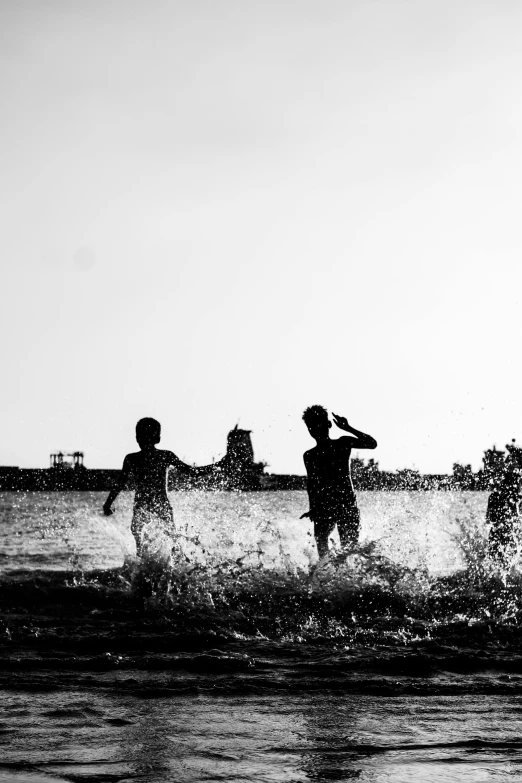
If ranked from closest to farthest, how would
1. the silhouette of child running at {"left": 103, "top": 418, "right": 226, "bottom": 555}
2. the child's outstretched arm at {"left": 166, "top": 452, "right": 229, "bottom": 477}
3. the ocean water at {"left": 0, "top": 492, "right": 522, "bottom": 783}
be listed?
the ocean water at {"left": 0, "top": 492, "right": 522, "bottom": 783}, the child's outstretched arm at {"left": 166, "top": 452, "right": 229, "bottom": 477}, the silhouette of child running at {"left": 103, "top": 418, "right": 226, "bottom": 555}

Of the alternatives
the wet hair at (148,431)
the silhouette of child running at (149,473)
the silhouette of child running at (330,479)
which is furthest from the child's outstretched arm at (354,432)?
the wet hair at (148,431)

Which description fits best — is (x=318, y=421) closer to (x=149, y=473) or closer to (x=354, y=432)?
(x=354, y=432)

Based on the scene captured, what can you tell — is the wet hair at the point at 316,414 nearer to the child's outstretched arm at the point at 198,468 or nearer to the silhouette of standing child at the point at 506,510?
the child's outstretched arm at the point at 198,468

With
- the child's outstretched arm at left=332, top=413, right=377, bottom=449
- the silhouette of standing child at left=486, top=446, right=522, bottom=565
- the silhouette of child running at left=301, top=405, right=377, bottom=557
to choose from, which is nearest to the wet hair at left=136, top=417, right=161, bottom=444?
the silhouette of child running at left=301, top=405, right=377, bottom=557

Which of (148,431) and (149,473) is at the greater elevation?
(148,431)

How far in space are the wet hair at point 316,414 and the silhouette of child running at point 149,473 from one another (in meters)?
1.52

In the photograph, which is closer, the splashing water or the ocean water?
the ocean water

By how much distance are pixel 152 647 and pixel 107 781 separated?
2.98 meters

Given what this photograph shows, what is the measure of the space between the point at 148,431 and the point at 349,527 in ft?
8.42

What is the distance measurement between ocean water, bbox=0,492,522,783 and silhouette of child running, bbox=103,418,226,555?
27cm

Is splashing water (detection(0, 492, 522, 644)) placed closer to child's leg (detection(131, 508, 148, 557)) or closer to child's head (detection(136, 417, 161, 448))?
child's leg (detection(131, 508, 148, 557))

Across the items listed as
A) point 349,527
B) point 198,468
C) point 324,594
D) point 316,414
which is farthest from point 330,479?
point 198,468

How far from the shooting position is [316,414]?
29.5ft

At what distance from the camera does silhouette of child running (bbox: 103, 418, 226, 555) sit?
977cm
